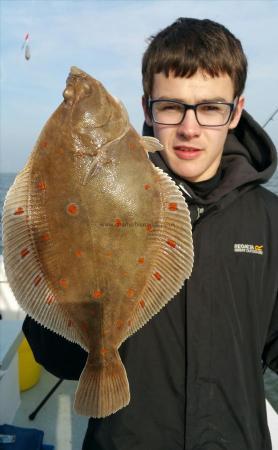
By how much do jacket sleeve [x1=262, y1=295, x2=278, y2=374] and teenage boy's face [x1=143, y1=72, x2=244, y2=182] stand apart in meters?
1.06

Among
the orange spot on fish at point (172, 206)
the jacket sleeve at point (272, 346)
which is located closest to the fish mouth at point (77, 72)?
the orange spot on fish at point (172, 206)

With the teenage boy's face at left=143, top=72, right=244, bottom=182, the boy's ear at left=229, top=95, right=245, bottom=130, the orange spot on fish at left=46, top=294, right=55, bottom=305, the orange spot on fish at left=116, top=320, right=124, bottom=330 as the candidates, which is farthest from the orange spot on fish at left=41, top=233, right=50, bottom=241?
the boy's ear at left=229, top=95, right=245, bottom=130

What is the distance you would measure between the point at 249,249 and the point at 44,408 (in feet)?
11.7

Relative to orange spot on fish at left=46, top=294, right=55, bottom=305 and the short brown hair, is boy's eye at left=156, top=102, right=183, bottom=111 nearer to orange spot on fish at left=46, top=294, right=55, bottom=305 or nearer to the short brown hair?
the short brown hair

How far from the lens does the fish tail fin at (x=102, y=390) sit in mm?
1760

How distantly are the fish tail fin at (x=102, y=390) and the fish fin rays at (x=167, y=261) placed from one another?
7.6 inches

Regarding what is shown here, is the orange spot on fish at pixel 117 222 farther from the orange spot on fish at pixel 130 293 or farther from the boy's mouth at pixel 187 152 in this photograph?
the boy's mouth at pixel 187 152

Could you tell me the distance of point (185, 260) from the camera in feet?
6.24

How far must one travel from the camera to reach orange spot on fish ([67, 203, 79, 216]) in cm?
169

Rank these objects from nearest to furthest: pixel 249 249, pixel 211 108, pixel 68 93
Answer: pixel 68 93
pixel 211 108
pixel 249 249

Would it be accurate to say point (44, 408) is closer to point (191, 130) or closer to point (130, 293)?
point (130, 293)

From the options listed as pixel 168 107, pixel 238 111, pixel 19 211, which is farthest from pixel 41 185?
pixel 238 111

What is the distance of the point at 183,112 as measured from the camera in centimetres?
220

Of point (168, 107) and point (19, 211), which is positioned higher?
point (168, 107)
